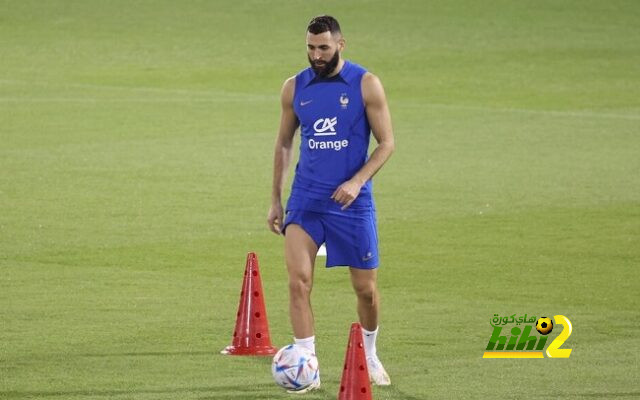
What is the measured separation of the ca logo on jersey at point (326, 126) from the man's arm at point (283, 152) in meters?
0.29

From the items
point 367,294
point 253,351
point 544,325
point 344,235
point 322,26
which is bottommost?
point 544,325

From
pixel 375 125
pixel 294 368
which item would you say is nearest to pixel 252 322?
pixel 294 368

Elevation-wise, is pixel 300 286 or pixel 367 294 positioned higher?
pixel 300 286

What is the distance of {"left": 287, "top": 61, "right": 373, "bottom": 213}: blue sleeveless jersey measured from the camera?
10.4 m

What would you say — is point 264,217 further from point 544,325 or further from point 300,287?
point 300,287

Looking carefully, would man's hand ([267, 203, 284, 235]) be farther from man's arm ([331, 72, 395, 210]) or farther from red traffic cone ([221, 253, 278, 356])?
red traffic cone ([221, 253, 278, 356])

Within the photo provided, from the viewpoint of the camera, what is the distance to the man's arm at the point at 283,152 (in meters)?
10.7

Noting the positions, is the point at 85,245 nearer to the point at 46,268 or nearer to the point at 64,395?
the point at 46,268

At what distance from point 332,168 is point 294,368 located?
1.33m

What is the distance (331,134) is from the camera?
1044 centimetres

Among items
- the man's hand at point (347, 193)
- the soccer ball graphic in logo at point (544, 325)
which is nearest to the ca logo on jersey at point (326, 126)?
the man's hand at point (347, 193)

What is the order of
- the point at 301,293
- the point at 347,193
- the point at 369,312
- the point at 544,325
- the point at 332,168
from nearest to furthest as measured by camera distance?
1. the point at 347,193
2. the point at 301,293
3. the point at 332,168
4. the point at 369,312
5. the point at 544,325

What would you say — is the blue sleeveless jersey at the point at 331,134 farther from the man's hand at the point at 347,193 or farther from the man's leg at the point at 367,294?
the man's leg at the point at 367,294

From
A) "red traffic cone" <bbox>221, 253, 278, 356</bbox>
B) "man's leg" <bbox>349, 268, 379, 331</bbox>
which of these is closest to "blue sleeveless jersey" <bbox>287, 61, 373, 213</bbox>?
"man's leg" <bbox>349, 268, 379, 331</bbox>
